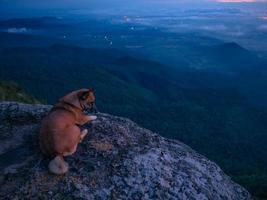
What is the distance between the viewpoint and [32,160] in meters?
8.91

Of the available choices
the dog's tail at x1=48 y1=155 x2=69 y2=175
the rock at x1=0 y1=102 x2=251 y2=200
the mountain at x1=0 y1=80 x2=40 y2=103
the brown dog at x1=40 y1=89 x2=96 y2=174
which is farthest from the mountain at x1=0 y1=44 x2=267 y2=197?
the dog's tail at x1=48 y1=155 x2=69 y2=175

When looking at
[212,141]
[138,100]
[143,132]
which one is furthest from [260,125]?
[143,132]

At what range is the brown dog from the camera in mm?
8430

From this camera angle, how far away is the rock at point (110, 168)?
8.38m

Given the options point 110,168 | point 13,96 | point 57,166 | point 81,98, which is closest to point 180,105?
point 13,96

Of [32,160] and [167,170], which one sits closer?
[32,160]

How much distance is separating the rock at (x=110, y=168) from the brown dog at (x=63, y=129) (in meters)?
0.28

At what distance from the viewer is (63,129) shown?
8656mm

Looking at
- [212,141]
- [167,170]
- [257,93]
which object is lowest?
[257,93]

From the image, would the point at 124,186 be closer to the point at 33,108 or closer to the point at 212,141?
the point at 33,108

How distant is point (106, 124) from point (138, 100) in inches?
4984

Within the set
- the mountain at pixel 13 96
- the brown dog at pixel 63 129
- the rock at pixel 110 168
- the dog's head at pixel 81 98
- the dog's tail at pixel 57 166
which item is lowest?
the mountain at pixel 13 96

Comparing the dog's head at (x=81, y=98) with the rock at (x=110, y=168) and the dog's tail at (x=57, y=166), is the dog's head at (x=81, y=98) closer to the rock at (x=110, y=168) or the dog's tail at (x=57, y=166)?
the rock at (x=110, y=168)

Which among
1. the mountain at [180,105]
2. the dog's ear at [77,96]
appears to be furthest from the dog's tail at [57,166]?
the mountain at [180,105]
